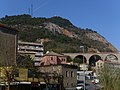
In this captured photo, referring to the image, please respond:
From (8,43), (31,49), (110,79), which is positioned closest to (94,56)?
(31,49)

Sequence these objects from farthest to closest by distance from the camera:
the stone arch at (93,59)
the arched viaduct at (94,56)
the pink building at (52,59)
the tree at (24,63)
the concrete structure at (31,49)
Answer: the stone arch at (93,59)
the arched viaduct at (94,56)
the concrete structure at (31,49)
the pink building at (52,59)
the tree at (24,63)

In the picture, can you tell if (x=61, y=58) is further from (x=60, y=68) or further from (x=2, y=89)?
(x=2, y=89)

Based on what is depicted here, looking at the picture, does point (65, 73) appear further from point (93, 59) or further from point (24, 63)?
point (93, 59)

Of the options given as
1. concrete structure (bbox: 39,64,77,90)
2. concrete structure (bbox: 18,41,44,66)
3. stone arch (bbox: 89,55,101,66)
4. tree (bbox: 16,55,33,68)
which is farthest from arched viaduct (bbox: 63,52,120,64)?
concrete structure (bbox: 39,64,77,90)

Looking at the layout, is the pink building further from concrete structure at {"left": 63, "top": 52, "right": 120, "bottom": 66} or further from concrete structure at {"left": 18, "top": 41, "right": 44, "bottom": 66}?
concrete structure at {"left": 63, "top": 52, "right": 120, "bottom": 66}

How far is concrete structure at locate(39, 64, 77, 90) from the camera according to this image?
6118cm

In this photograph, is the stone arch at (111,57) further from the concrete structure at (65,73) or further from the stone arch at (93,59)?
the concrete structure at (65,73)

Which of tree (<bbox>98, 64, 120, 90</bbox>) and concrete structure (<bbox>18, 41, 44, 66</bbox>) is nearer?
tree (<bbox>98, 64, 120, 90</bbox>)

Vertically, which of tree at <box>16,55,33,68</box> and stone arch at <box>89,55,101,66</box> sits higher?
stone arch at <box>89,55,101,66</box>

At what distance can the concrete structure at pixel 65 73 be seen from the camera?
61.2m

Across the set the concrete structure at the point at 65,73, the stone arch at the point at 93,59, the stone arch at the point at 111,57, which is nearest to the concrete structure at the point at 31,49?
the stone arch at the point at 93,59

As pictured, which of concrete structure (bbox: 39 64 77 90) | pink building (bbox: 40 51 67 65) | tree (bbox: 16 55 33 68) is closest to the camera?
tree (bbox: 16 55 33 68)

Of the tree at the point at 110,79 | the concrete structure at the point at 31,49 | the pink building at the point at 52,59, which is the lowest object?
the tree at the point at 110,79

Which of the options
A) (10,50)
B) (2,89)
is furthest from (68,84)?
(2,89)
